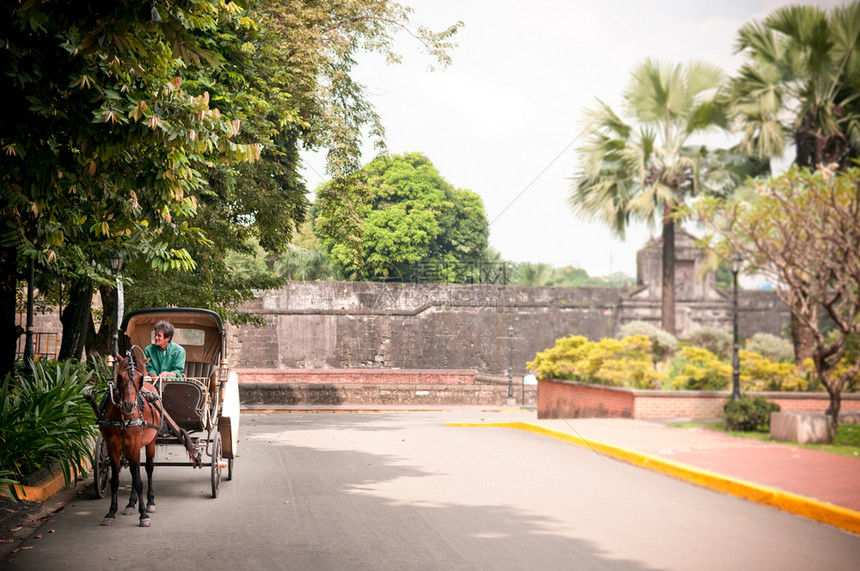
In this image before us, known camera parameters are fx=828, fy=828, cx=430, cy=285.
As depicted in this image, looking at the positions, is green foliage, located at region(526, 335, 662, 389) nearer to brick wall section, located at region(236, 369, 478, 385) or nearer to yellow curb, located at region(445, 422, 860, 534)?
yellow curb, located at region(445, 422, 860, 534)

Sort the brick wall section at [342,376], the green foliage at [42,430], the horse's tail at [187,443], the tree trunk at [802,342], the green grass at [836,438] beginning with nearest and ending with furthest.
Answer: the horse's tail at [187,443] → the green foliage at [42,430] → the green grass at [836,438] → the tree trunk at [802,342] → the brick wall section at [342,376]

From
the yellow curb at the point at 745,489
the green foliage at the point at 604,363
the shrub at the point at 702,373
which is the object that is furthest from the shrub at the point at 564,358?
the yellow curb at the point at 745,489

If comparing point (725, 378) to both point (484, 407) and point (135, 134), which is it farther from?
point (484, 407)

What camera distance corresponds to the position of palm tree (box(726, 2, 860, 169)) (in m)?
8.69

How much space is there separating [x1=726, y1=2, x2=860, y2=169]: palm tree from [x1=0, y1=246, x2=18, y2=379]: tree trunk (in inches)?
356

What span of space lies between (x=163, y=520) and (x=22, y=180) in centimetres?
363

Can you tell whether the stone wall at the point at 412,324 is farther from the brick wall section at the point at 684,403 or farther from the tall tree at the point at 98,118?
the tall tree at the point at 98,118

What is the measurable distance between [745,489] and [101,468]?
22.8ft

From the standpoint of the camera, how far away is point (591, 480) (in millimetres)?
10172

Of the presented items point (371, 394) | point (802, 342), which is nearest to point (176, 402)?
point (802, 342)

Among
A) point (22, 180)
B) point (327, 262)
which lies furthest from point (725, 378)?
point (327, 262)

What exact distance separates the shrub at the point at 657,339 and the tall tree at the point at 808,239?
3198mm

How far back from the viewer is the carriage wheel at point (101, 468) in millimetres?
8828

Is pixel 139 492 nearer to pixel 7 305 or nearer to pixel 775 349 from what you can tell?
pixel 7 305
